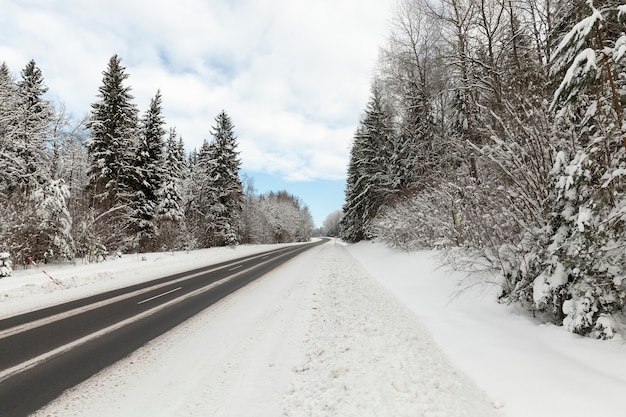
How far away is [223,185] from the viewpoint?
34000 mm

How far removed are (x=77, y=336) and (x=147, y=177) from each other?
23495mm

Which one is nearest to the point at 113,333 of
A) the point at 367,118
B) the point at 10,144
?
the point at 10,144

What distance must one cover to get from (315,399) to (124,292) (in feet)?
29.0

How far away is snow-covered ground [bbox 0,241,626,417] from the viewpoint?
3.24 m

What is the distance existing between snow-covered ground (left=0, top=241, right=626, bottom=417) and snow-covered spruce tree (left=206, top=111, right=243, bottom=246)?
26453 mm

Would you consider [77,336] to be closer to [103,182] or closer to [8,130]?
[8,130]

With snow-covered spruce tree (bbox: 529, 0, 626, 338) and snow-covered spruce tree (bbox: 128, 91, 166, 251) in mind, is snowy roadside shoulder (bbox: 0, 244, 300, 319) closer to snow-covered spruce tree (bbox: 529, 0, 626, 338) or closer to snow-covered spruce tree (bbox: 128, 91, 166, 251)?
snow-covered spruce tree (bbox: 128, 91, 166, 251)

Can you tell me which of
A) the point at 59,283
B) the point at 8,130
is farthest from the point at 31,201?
the point at 59,283

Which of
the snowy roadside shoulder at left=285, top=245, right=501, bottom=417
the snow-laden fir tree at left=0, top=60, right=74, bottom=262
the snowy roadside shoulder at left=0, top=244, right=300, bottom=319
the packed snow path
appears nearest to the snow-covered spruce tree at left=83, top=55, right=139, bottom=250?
the snow-laden fir tree at left=0, top=60, right=74, bottom=262

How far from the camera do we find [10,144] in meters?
15.4

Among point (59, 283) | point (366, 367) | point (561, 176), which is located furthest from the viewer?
point (59, 283)

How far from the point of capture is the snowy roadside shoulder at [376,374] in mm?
3184

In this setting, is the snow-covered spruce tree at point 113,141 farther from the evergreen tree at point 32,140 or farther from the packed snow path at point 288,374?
the packed snow path at point 288,374

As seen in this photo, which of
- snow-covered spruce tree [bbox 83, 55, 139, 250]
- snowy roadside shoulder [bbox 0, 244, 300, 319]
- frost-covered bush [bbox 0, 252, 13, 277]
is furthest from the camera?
snow-covered spruce tree [bbox 83, 55, 139, 250]
